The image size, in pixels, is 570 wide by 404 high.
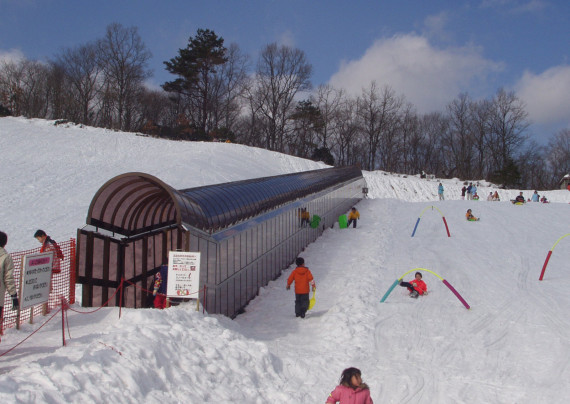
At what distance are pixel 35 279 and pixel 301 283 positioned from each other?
19.2ft

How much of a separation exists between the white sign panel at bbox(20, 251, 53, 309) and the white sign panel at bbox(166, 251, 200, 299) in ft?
6.64

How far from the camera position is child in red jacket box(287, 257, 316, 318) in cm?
1119

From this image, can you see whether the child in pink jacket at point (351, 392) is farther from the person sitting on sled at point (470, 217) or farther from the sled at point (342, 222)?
the person sitting on sled at point (470, 217)

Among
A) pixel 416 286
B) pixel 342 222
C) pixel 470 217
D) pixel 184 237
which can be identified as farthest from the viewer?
pixel 470 217

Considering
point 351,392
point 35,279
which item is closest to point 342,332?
point 351,392

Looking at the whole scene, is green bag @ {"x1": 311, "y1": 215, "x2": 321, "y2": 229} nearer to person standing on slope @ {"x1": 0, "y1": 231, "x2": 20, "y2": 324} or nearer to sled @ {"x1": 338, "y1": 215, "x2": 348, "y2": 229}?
sled @ {"x1": 338, "y1": 215, "x2": 348, "y2": 229}

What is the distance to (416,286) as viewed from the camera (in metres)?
13.6

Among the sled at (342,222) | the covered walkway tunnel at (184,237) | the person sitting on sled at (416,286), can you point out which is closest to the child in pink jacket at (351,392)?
the covered walkway tunnel at (184,237)

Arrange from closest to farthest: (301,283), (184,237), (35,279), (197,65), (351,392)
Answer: (351,392) → (35,279) → (184,237) → (301,283) → (197,65)

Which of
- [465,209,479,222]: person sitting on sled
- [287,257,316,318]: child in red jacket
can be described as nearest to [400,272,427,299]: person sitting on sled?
[287,257,316,318]: child in red jacket

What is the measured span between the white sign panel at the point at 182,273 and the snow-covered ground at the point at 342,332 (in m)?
0.41

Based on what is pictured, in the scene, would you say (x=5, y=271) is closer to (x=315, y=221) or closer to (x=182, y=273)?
(x=182, y=273)

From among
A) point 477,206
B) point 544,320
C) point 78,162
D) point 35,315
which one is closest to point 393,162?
point 477,206

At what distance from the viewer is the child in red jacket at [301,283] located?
36.7 ft
